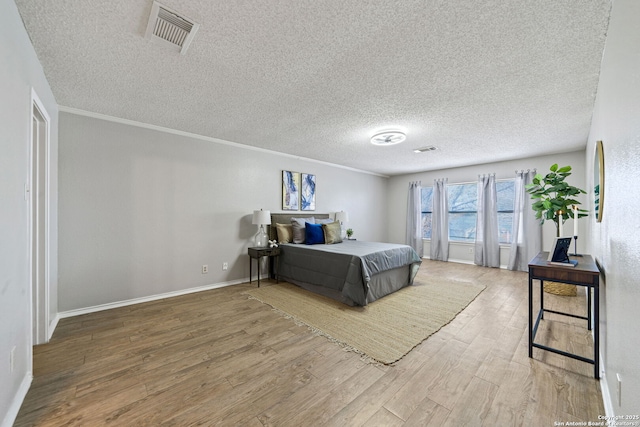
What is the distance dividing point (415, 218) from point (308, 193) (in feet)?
11.1

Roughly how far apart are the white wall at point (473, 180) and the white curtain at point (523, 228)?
0.61 feet

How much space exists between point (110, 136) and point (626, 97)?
4.65 metres

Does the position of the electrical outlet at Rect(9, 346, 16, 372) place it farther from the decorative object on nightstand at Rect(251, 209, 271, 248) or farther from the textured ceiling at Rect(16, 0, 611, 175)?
the decorative object on nightstand at Rect(251, 209, 271, 248)

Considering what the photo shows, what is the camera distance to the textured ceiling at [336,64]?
152cm

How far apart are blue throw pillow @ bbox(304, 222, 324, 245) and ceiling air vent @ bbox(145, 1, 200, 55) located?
3.16 m

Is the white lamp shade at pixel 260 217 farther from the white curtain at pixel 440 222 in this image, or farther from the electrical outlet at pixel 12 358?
the white curtain at pixel 440 222

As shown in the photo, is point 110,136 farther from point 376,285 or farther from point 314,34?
point 376,285

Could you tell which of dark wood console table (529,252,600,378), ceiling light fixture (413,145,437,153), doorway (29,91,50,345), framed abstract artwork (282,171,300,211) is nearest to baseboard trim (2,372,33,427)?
doorway (29,91,50,345)

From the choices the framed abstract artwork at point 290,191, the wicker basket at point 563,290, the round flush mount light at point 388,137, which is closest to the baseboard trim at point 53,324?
the framed abstract artwork at point 290,191

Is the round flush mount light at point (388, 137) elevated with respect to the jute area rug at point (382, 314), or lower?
elevated

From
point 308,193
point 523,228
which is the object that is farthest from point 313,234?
point 523,228

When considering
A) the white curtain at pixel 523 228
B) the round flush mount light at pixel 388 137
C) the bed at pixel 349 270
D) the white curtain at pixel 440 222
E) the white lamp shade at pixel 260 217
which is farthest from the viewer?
the white curtain at pixel 440 222

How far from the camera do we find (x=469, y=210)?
6.10 metres

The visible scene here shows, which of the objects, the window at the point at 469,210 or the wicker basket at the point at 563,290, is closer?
the wicker basket at the point at 563,290
